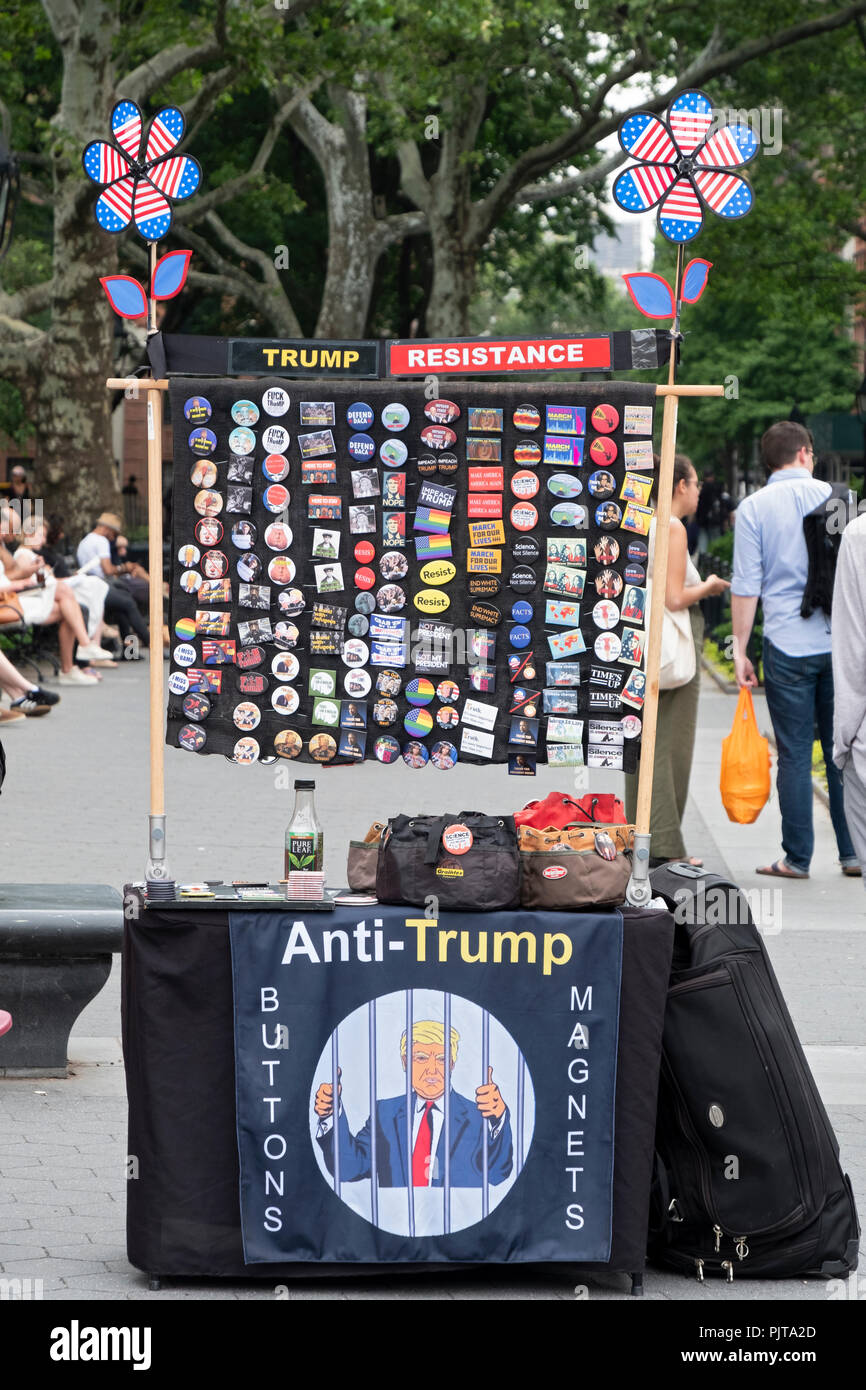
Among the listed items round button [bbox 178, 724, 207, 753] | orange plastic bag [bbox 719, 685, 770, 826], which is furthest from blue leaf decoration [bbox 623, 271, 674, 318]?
orange plastic bag [bbox 719, 685, 770, 826]

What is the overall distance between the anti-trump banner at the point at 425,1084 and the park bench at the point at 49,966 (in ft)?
5.75

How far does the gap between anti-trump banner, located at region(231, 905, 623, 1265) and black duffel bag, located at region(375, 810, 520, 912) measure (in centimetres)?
4

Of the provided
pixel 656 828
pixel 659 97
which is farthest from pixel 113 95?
pixel 656 828

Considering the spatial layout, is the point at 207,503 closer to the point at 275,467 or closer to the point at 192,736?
the point at 275,467

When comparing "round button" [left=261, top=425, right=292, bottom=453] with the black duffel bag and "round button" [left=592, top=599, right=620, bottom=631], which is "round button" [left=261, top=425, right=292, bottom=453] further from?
the black duffel bag

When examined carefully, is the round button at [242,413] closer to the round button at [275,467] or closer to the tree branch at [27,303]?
the round button at [275,467]

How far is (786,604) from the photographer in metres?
8.88

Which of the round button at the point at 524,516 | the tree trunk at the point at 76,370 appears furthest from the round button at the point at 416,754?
the tree trunk at the point at 76,370

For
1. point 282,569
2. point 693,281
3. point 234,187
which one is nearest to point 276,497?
point 282,569

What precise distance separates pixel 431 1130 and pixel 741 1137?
74cm

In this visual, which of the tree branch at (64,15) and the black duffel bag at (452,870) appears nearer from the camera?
the black duffel bag at (452,870)

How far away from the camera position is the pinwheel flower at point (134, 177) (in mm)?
4664

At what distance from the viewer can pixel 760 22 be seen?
2634cm

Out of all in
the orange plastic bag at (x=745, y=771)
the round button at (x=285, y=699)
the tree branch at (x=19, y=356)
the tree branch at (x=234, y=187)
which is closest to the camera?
the round button at (x=285, y=699)
